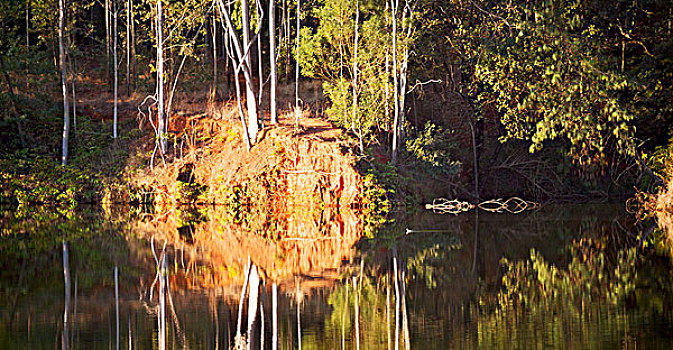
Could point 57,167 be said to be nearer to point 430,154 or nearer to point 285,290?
point 430,154

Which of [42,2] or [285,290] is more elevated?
[42,2]

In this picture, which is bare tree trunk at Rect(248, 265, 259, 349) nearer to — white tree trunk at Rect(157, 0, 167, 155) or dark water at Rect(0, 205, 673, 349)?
dark water at Rect(0, 205, 673, 349)

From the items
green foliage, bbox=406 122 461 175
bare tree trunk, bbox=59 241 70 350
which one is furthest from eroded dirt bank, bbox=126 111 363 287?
bare tree trunk, bbox=59 241 70 350

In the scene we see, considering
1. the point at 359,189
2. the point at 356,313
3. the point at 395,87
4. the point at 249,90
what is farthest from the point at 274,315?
the point at 395,87

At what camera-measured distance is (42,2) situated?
32844 mm

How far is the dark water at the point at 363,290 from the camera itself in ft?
25.7

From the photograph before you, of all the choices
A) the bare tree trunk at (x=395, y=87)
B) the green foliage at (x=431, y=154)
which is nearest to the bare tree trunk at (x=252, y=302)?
the bare tree trunk at (x=395, y=87)

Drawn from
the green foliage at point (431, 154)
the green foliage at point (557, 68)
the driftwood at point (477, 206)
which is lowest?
the driftwood at point (477, 206)

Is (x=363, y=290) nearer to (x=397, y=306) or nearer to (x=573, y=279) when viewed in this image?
(x=397, y=306)

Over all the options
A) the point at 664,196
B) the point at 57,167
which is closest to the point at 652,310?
the point at 664,196

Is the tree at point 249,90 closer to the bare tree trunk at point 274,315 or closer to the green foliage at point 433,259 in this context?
the green foliage at point 433,259

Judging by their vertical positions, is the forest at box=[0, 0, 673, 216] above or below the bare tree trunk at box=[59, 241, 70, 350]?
above

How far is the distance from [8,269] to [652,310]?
9662 millimetres

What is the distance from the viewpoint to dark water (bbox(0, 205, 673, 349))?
7.83 meters
